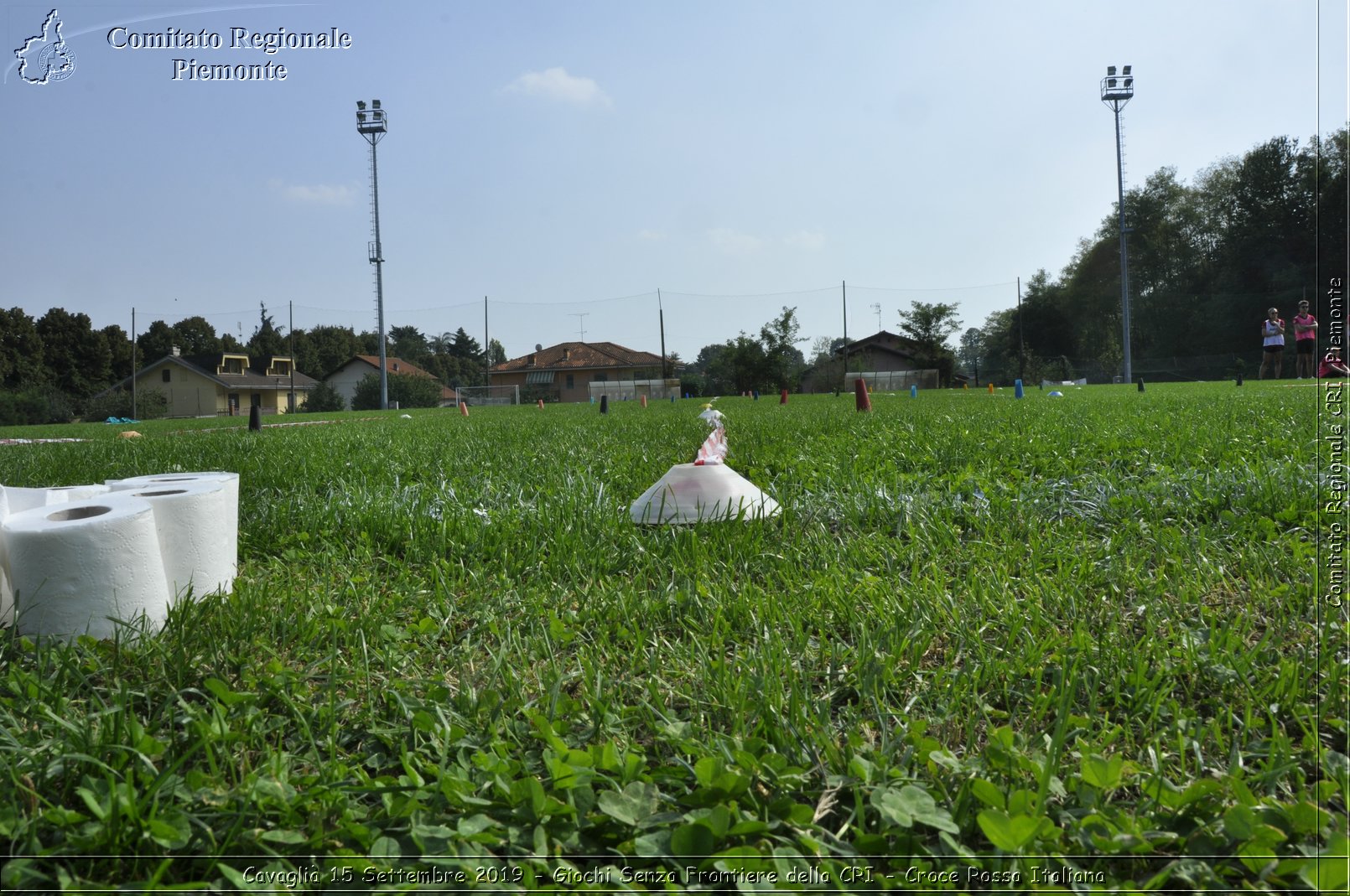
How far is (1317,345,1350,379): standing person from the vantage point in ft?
5.67

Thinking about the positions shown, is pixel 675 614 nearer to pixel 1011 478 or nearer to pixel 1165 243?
pixel 1011 478

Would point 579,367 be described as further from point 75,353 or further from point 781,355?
point 75,353

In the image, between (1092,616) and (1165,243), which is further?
(1165,243)

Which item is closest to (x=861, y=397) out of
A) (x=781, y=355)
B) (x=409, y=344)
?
(x=781, y=355)

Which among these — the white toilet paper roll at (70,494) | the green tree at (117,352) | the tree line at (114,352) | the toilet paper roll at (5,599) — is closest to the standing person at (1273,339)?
the white toilet paper roll at (70,494)

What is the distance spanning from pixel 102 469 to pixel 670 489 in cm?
431

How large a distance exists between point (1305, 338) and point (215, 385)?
212ft

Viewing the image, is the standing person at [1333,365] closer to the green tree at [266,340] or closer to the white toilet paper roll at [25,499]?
the white toilet paper roll at [25,499]

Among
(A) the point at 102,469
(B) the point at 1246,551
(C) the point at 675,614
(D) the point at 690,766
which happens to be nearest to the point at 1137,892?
(D) the point at 690,766

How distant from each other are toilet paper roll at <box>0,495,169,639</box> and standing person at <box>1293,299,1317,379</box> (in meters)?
15.6

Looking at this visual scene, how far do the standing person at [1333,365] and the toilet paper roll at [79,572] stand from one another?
2689mm

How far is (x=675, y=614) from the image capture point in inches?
71.7

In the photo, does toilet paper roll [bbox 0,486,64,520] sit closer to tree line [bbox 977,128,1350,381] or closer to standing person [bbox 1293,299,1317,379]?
standing person [bbox 1293,299,1317,379]

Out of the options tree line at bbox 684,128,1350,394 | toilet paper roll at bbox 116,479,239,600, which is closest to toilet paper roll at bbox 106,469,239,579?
toilet paper roll at bbox 116,479,239,600
